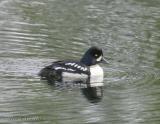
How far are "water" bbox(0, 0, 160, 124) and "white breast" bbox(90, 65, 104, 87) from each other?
18 centimetres

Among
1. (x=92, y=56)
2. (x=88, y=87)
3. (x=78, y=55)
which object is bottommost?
(x=88, y=87)

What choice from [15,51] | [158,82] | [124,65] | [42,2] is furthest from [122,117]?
[42,2]

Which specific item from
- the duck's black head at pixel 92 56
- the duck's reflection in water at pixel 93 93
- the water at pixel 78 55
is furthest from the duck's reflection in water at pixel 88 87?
the duck's black head at pixel 92 56

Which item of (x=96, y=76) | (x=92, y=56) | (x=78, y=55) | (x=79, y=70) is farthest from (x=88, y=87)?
(x=78, y=55)

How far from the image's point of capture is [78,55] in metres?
17.6

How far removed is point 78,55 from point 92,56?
45.7 inches

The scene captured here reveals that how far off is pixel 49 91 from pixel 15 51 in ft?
9.59

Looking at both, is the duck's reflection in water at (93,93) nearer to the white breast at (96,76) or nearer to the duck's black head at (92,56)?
the white breast at (96,76)

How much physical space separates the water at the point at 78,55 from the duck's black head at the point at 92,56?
14.9 inches

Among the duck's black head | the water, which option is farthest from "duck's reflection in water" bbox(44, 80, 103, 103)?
the duck's black head

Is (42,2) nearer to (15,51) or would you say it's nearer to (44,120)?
(15,51)

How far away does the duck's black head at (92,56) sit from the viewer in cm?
1645

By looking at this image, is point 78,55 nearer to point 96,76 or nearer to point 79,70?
point 79,70

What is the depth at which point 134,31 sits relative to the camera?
65.6ft
